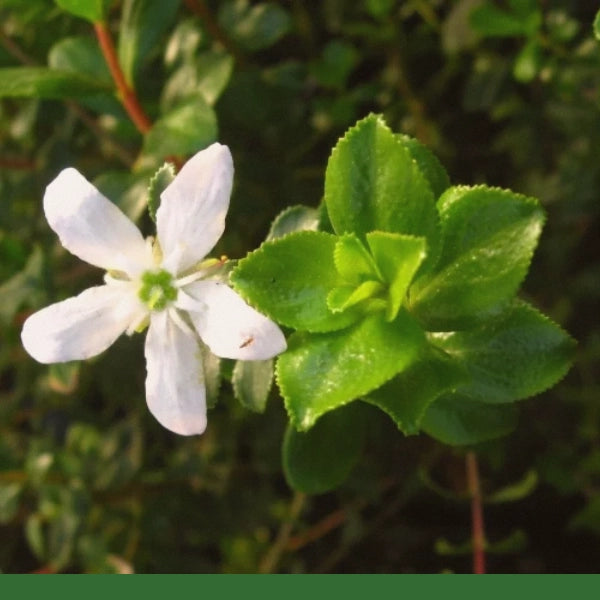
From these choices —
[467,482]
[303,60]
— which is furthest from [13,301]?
[467,482]

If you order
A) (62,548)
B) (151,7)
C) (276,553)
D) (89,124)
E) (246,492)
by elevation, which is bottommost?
(276,553)

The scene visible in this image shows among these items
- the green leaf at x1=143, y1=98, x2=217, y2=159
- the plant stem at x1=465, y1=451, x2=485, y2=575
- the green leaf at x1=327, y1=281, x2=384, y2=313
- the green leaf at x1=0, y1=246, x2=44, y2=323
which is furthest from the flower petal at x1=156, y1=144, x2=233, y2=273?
the plant stem at x1=465, y1=451, x2=485, y2=575

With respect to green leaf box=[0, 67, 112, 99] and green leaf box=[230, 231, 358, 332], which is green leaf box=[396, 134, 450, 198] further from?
green leaf box=[0, 67, 112, 99]

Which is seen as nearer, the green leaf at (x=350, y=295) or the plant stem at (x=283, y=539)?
the green leaf at (x=350, y=295)

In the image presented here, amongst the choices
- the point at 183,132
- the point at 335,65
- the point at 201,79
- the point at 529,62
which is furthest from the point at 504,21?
the point at 183,132

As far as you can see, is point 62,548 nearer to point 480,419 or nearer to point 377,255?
point 480,419

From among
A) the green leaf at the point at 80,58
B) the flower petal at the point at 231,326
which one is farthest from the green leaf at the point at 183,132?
the flower petal at the point at 231,326

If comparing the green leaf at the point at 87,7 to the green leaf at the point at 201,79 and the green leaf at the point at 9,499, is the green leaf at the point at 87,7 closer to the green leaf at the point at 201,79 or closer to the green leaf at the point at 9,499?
the green leaf at the point at 201,79

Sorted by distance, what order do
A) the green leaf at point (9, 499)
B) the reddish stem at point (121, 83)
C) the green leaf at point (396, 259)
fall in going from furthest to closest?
the green leaf at point (9, 499)
the reddish stem at point (121, 83)
the green leaf at point (396, 259)

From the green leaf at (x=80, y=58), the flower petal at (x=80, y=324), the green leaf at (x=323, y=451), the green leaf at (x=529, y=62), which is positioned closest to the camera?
the flower petal at (x=80, y=324)
